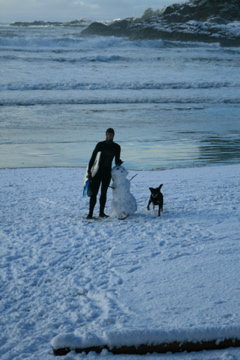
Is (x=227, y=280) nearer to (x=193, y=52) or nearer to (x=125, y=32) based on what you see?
(x=193, y=52)

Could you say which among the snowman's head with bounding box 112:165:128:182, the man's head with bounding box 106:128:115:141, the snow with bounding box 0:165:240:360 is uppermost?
the man's head with bounding box 106:128:115:141

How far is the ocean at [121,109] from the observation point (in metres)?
14.2

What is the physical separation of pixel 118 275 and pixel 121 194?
7.94 ft

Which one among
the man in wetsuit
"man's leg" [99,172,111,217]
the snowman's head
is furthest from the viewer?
"man's leg" [99,172,111,217]

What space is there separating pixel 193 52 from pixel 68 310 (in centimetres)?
5646

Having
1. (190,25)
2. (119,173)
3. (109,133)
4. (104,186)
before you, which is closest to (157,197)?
(119,173)

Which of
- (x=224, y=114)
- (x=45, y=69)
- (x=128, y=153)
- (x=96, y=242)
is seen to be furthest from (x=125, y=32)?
(x=96, y=242)

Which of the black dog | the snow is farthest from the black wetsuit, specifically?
the black dog

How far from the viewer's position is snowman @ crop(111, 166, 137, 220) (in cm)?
793

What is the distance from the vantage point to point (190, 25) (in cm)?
8400

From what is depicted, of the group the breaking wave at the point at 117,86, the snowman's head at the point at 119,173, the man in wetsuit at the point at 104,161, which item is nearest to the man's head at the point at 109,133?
the man in wetsuit at the point at 104,161

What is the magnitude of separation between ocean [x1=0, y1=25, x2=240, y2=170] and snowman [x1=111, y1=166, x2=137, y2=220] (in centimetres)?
460

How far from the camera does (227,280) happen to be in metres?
5.44

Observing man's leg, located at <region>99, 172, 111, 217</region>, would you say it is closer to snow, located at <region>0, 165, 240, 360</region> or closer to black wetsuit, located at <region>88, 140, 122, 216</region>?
black wetsuit, located at <region>88, 140, 122, 216</region>
